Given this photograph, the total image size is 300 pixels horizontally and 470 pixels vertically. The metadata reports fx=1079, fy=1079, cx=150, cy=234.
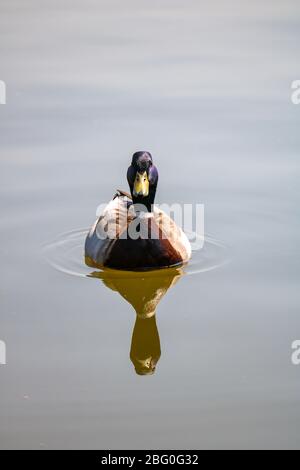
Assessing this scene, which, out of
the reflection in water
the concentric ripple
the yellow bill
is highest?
the yellow bill

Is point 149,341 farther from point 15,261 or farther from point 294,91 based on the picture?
point 294,91

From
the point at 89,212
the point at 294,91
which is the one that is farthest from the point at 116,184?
the point at 294,91

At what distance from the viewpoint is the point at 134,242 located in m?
10.7

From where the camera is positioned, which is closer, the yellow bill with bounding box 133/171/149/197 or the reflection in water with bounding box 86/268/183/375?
the reflection in water with bounding box 86/268/183/375

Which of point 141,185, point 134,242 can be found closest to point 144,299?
point 134,242

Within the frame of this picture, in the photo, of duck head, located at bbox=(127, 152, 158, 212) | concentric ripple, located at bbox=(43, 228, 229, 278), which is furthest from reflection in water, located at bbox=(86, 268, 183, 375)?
A: duck head, located at bbox=(127, 152, 158, 212)

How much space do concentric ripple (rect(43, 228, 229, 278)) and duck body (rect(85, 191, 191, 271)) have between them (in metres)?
0.09

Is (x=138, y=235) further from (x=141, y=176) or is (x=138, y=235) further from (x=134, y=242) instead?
(x=141, y=176)

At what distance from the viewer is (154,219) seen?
1092 cm

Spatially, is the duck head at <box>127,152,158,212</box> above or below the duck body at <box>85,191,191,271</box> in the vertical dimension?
above

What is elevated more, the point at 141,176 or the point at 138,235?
the point at 141,176

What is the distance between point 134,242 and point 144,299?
760mm

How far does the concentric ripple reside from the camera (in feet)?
35.0

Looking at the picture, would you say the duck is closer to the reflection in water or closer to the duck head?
the duck head
